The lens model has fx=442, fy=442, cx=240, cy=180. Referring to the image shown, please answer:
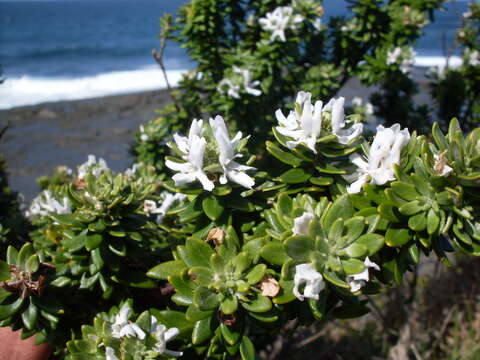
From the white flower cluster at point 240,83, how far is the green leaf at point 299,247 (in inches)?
64.4

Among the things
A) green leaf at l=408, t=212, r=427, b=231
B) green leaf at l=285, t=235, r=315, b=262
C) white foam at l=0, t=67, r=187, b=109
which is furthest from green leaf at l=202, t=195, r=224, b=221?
white foam at l=0, t=67, r=187, b=109

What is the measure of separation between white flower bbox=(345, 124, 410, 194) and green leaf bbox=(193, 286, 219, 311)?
1.45ft

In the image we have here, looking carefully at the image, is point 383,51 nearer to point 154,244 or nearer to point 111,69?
A: point 154,244

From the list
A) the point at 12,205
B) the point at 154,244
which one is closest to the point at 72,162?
the point at 12,205

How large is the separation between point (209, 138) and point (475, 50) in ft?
11.8

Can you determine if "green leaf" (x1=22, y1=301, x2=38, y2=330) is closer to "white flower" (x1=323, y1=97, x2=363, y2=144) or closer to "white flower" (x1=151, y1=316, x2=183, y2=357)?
"white flower" (x1=151, y1=316, x2=183, y2=357)

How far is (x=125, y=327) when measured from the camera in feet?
3.80

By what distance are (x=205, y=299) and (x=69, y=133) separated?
9.31 m

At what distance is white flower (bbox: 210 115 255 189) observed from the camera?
1.12 m

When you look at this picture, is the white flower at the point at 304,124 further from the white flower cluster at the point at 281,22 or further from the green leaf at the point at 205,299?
the white flower cluster at the point at 281,22

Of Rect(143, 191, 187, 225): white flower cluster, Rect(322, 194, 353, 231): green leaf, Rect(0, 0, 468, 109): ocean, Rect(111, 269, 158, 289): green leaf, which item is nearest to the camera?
Rect(322, 194, 353, 231): green leaf

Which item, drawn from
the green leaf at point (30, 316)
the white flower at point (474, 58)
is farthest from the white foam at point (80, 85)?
the green leaf at point (30, 316)

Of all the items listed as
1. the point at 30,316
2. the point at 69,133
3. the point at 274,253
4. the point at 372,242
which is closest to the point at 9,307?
the point at 30,316

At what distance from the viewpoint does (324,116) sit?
47.6 inches
